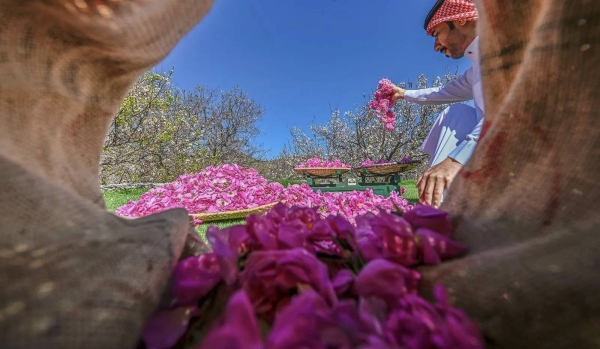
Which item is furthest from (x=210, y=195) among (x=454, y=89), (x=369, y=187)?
(x=369, y=187)

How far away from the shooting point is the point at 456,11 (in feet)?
7.83

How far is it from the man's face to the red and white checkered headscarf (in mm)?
74

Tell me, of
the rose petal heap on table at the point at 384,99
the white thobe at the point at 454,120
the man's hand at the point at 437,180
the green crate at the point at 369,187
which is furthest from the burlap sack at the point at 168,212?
the green crate at the point at 369,187

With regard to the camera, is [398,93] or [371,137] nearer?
[398,93]

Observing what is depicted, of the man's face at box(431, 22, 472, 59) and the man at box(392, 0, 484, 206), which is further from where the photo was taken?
the man's face at box(431, 22, 472, 59)

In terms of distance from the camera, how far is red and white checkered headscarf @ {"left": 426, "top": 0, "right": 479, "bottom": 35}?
2.36 m

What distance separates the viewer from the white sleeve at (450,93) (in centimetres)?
264

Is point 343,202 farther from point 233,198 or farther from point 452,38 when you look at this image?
point 452,38

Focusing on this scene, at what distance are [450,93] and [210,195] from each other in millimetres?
2625

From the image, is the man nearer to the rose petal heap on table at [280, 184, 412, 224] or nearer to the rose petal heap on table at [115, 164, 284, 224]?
the rose petal heap on table at [280, 184, 412, 224]

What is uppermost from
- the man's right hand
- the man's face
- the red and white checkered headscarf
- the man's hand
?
the red and white checkered headscarf

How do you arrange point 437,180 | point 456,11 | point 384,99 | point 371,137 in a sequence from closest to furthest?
point 437,180, point 456,11, point 384,99, point 371,137

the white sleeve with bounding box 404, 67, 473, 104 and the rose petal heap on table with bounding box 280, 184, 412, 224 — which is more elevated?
the white sleeve with bounding box 404, 67, 473, 104

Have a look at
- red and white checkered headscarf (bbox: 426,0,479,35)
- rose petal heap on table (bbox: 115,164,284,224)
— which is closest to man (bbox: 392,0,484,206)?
red and white checkered headscarf (bbox: 426,0,479,35)
